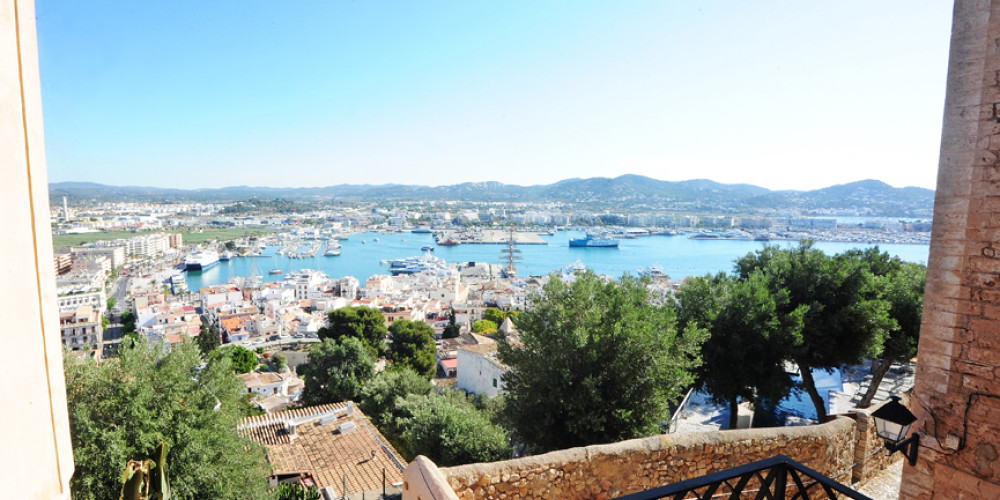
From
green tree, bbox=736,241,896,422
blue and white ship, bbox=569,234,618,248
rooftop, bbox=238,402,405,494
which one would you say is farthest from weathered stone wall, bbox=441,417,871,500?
blue and white ship, bbox=569,234,618,248

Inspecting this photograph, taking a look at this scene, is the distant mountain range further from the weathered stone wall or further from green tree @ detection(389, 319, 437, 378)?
the weathered stone wall

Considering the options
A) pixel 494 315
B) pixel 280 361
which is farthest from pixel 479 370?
pixel 494 315

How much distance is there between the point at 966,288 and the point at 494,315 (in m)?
37.1

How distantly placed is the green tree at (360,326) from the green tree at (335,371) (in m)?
7.95

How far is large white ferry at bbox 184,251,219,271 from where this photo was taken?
7788 centimetres

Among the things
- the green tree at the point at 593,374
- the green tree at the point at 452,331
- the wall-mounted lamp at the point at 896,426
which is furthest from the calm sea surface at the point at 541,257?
the wall-mounted lamp at the point at 896,426

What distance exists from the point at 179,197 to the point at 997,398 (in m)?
152

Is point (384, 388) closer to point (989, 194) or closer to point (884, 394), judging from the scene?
point (884, 394)

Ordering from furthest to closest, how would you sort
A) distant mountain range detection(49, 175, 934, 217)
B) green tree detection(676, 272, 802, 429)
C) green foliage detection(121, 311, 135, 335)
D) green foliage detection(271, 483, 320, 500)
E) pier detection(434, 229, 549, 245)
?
pier detection(434, 229, 549, 245) → distant mountain range detection(49, 175, 934, 217) → green foliage detection(121, 311, 135, 335) → green tree detection(676, 272, 802, 429) → green foliage detection(271, 483, 320, 500)

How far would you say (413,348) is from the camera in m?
24.7

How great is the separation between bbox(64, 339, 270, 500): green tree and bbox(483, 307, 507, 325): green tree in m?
31.5

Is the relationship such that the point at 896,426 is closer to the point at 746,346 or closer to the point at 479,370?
the point at 746,346

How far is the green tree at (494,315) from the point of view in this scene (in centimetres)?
3869

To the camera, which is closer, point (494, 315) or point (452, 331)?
point (452, 331)
